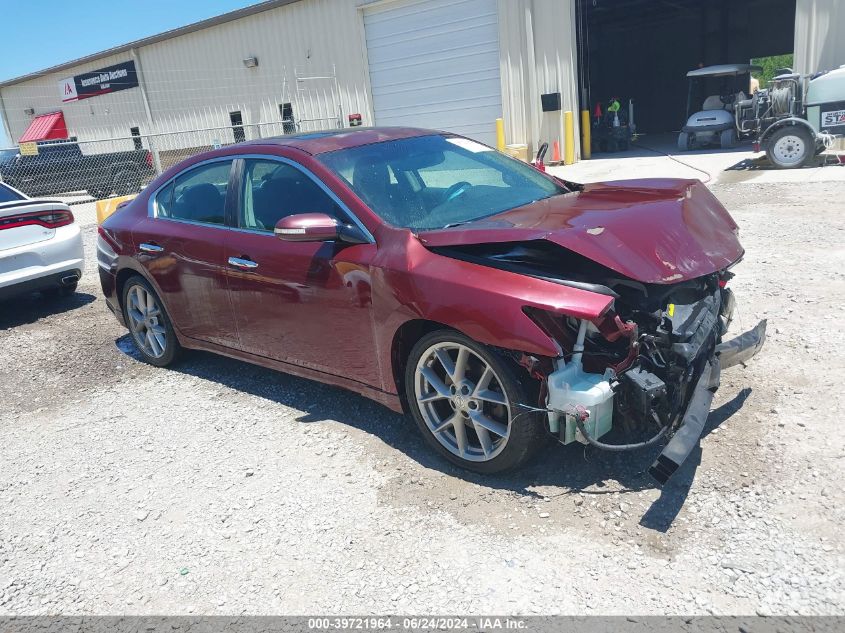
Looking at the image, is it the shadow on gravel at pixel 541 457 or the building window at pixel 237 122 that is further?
the building window at pixel 237 122

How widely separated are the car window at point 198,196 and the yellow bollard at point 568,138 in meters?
13.9

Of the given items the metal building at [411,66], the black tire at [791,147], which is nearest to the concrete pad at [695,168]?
the black tire at [791,147]

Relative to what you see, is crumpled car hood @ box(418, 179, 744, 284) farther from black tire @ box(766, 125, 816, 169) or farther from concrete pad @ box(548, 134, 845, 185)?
black tire @ box(766, 125, 816, 169)

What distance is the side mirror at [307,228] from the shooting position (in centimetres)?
350

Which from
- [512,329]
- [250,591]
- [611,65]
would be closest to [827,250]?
[512,329]

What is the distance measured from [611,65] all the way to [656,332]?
3352 centimetres

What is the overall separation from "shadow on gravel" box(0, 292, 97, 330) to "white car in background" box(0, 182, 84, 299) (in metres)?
0.49

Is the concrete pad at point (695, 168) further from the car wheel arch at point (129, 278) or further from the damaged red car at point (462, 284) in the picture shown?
→ the car wheel arch at point (129, 278)

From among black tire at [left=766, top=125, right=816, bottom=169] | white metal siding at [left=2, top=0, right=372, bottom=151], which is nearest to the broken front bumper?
black tire at [left=766, top=125, right=816, bottom=169]

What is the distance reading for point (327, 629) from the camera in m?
2.54

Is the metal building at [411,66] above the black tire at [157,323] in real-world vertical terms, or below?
above

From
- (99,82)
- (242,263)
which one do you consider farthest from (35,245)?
(99,82)

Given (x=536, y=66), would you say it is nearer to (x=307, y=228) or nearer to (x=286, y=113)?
(x=286, y=113)

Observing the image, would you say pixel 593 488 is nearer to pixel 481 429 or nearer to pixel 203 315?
pixel 481 429
